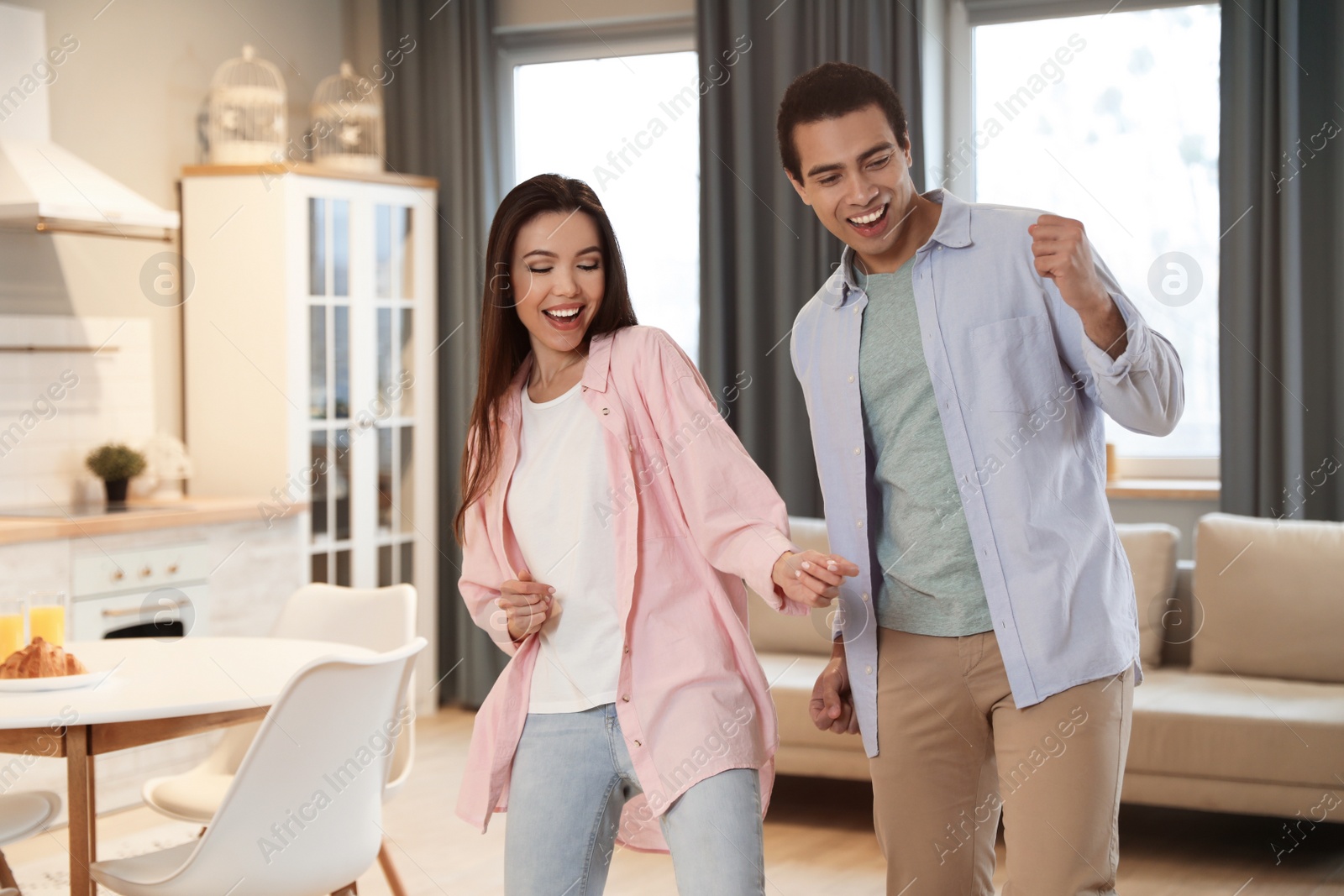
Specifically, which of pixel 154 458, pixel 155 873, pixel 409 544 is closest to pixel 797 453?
pixel 409 544

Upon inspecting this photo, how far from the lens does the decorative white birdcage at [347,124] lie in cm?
502

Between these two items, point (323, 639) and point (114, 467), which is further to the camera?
point (114, 467)

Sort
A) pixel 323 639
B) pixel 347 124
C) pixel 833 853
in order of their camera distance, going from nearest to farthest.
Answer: pixel 323 639, pixel 833 853, pixel 347 124

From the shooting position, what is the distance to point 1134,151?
4.50 m

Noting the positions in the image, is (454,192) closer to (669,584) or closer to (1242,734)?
(1242,734)

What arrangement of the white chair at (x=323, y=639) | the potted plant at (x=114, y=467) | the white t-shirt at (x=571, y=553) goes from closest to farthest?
the white t-shirt at (x=571, y=553) → the white chair at (x=323, y=639) → the potted plant at (x=114, y=467)

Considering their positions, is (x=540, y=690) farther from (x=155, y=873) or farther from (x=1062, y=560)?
(x=155, y=873)

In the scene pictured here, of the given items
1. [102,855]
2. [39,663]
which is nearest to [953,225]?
[39,663]

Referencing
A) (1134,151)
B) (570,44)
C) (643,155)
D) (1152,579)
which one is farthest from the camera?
(570,44)

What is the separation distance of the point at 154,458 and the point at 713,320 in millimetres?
1957

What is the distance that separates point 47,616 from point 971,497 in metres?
1.84

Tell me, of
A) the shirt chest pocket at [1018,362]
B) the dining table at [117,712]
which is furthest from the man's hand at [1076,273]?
the dining table at [117,712]

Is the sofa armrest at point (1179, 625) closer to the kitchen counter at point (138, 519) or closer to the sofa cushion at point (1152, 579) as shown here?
the sofa cushion at point (1152, 579)

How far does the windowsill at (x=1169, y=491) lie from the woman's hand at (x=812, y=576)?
3062 mm
